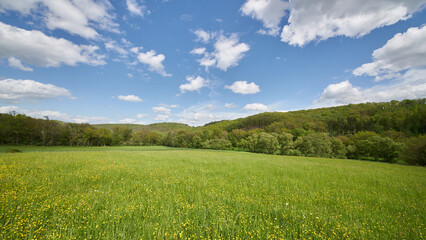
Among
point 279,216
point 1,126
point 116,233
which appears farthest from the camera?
point 1,126

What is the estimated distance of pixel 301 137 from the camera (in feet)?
201

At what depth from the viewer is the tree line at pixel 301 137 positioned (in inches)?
2115

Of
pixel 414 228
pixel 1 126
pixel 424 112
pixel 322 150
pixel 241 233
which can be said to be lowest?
pixel 322 150

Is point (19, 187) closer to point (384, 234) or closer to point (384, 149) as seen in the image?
point (384, 234)

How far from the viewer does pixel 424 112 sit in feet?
267

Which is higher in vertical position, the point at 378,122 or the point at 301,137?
the point at 378,122

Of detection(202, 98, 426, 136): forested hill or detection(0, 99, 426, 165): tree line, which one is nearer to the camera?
detection(0, 99, 426, 165): tree line

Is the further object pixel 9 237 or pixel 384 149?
pixel 384 149

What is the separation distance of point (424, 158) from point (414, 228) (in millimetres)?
58820

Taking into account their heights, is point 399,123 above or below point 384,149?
above

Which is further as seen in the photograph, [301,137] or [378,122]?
[378,122]

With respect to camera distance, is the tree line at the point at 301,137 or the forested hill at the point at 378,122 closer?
the tree line at the point at 301,137

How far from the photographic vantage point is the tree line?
53725mm

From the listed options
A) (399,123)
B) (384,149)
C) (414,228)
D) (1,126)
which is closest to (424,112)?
(399,123)
